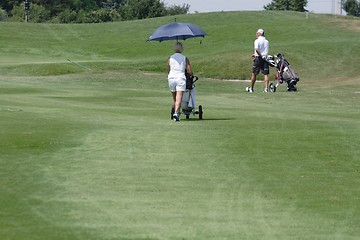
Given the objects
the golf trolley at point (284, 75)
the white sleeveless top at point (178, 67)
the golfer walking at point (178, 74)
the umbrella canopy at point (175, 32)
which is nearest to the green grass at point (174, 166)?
the golfer walking at point (178, 74)

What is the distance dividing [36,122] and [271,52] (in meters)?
28.7

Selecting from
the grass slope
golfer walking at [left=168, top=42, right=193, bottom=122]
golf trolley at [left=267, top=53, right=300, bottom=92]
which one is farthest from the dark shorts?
golfer walking at [left=168, top=42, right=193, bottom=122]

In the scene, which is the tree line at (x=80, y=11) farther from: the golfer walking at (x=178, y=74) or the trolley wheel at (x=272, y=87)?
the golfer walking at (x=178, y=74)

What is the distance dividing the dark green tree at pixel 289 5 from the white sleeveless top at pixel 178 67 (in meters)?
101

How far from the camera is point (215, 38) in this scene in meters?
60.4

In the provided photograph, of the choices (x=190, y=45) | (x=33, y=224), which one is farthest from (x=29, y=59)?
(x=33, y=224)

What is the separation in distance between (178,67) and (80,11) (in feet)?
376

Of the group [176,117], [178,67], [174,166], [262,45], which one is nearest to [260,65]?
[262,45]

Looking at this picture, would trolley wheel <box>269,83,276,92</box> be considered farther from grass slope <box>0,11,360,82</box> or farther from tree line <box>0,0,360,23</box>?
tree line <box>0,0,360,23</box>

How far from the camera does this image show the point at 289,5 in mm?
135500

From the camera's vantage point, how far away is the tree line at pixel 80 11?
10756 centimetres

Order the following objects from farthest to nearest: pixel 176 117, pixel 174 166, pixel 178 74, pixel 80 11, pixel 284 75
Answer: pixel 80 11 < pixel 284 75 < pixel 178 74 < pixel 176 117 < pixel 174 166

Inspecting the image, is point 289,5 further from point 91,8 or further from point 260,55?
point 260,55

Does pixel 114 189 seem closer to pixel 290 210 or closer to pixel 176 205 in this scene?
pixel 176 205
